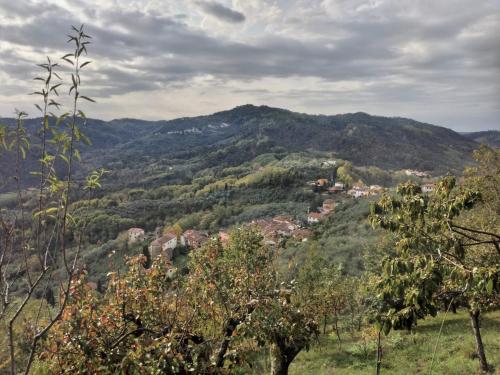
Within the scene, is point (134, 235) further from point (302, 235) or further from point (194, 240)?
point (194, 240)

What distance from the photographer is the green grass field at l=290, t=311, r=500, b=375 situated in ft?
55.2

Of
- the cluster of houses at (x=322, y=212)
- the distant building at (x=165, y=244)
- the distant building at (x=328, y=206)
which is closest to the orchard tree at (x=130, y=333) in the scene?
the distant building at (x=165, y=244)

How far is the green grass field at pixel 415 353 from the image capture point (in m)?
16.8

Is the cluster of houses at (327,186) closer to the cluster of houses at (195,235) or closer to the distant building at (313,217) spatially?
the cluster of houses at (195,235)

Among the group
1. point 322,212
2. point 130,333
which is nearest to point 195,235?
point 322,212

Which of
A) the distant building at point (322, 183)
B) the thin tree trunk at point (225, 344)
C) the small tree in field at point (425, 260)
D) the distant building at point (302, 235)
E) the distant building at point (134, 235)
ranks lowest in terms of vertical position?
the distant building at point (134, 235)

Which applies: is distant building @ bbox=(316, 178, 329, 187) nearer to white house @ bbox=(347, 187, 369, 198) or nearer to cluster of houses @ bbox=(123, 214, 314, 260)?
white house @ bbox=(347, 187, 369, 198)

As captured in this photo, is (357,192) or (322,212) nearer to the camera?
(322,212)

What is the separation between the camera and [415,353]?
64.3 ft

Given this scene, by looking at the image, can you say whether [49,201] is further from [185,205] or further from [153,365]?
[185,205]

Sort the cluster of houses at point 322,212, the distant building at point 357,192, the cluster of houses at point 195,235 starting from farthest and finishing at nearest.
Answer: the distant building at point 357,192 < the cluster of houses at point 322,212 < the cluster of houses at point 195,235

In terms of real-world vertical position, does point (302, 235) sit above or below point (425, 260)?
below

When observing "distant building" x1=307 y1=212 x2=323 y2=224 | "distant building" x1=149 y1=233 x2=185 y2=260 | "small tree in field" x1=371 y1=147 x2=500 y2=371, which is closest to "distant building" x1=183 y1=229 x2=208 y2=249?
"distant building" x1=149 y1=233 x2=185 y2=260

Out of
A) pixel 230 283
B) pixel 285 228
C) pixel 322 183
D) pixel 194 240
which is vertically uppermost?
pixel 194 240
